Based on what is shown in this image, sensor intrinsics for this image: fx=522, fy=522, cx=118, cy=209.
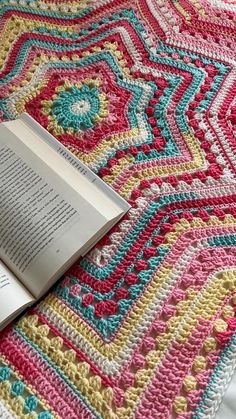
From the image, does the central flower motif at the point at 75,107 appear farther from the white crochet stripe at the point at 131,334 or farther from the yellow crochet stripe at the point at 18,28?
the white crochet stripe at the point at 131,334

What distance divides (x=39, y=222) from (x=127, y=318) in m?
0.19

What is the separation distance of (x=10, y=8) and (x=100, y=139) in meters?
0.36

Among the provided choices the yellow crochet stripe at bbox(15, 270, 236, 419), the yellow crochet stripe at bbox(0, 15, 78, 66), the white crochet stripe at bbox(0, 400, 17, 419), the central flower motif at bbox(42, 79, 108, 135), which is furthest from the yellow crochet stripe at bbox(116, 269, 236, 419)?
the yellow crochet stripe at bbox(0, 15, 78, 66)

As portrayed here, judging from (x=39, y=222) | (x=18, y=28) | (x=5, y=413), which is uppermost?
(x=18, y=28)

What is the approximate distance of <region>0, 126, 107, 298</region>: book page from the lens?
2.43ft

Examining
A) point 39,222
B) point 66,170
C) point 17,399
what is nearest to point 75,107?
point 66,170

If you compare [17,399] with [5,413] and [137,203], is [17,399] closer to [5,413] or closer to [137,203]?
[5,413]

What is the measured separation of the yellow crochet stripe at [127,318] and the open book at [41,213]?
0.13 ft

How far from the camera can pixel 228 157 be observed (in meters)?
0.83

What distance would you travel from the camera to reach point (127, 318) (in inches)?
28.0

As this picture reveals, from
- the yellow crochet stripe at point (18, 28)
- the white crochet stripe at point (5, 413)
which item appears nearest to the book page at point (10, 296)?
the white crochet stripe at point (5, 413)

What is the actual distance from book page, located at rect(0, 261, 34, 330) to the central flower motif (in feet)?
0.87

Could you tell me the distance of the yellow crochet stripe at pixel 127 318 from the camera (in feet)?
2.29

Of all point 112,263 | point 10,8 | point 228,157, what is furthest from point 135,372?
point 10,8
